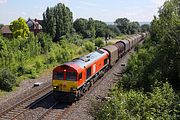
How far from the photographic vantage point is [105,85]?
2845 centimetres

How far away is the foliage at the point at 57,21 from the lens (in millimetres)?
74625

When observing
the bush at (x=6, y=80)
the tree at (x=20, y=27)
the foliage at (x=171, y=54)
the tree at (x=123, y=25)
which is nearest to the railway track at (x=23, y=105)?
A: the bush at (x=6, y=80)

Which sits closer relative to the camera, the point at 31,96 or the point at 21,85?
the point at 31,96

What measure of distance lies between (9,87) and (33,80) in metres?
5.33

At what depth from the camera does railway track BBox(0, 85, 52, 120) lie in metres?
19.1


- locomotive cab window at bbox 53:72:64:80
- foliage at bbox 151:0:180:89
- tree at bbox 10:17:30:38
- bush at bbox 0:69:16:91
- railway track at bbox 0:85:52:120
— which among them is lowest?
railway track at bbox 0:85:52:120

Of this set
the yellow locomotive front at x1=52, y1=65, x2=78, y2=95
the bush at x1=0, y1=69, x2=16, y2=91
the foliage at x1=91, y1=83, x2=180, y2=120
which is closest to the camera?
the foliage at x1=91, y1=83, x2=180, y2=120

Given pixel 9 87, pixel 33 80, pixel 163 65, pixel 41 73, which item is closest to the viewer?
pixel 163 65

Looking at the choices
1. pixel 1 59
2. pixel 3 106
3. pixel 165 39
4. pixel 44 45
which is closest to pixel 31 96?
pixel 3 106

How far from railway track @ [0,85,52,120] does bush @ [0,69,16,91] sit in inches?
112

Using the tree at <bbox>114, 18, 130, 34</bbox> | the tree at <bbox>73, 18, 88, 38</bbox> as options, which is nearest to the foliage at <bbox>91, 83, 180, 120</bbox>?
the tree at <bbox>73, 18, 88, 38</bbox>

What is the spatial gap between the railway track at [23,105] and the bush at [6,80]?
2.86 metres

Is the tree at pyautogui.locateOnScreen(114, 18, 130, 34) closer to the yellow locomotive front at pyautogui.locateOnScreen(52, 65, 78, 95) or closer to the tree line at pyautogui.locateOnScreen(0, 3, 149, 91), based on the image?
the tree line at pyautogui.locateOnScreen(0, 3, 149, 91)

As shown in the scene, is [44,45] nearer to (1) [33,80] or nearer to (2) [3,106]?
(1) [33,80]
